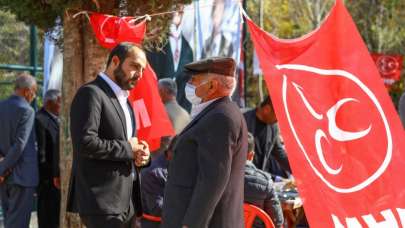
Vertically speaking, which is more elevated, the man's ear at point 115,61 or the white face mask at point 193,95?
the man's ear at point 115,61

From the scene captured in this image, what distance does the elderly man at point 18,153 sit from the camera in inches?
299

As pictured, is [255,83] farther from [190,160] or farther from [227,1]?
[190,160]

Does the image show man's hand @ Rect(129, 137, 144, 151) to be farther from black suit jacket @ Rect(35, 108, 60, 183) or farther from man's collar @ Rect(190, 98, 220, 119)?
black suit jacket @ Rect(35, 108, 60, 183)

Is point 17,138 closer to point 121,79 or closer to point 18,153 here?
point 18,153

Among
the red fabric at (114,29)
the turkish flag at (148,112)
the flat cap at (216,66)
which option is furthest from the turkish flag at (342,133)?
the turkish flag at (148,112)

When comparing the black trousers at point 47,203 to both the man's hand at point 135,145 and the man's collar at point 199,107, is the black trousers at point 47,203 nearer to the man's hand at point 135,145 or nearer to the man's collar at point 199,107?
the man's hand at point 135,145

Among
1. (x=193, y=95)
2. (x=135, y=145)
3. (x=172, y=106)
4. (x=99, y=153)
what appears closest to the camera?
(x=193, y=95)

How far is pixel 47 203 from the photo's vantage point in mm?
8297

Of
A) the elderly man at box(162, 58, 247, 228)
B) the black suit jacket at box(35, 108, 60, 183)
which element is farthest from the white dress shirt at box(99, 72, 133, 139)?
the black suit jacket at box(35, 108, 60, 183)

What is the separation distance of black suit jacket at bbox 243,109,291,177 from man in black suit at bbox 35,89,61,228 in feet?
6.54

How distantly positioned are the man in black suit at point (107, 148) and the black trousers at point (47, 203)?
3.45 meters

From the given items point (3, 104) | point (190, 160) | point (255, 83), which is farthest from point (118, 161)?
point (255, 83)

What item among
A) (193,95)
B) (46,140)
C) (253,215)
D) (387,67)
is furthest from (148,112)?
(387,67)

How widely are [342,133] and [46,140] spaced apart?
15.1 feet
